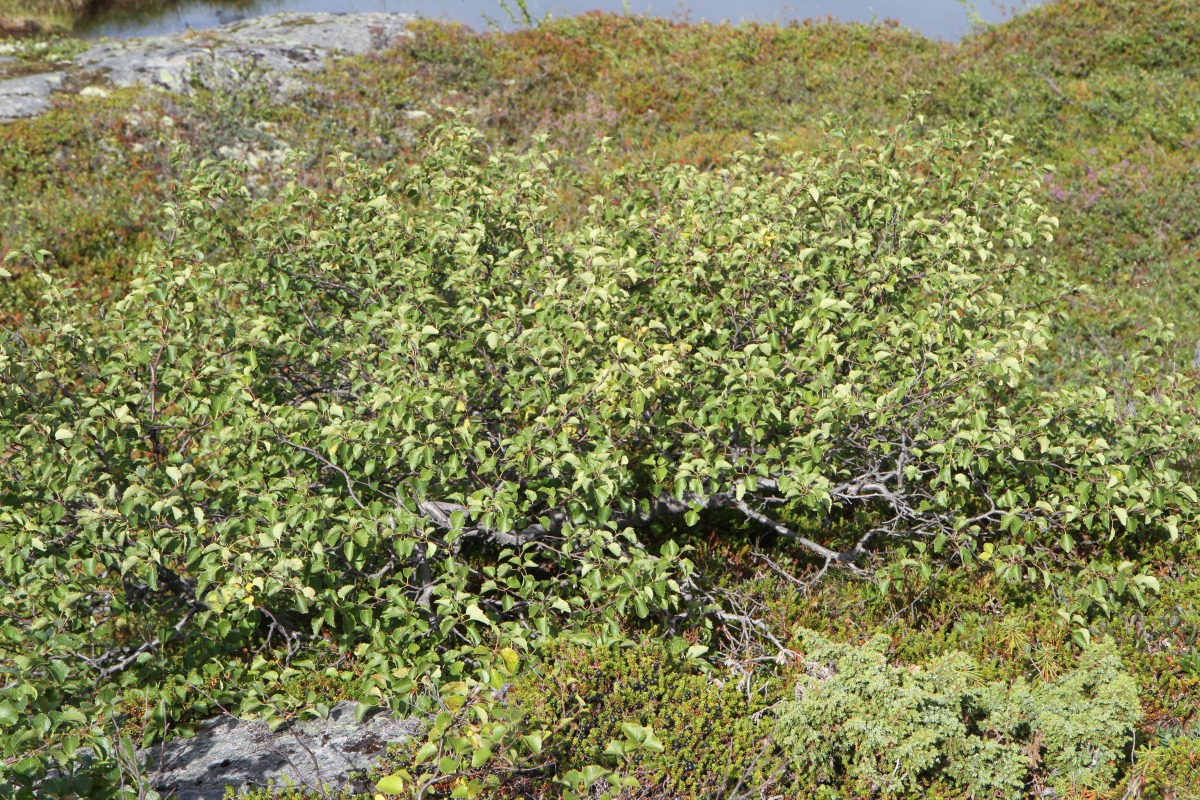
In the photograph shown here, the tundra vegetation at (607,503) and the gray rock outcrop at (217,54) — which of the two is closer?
the tundra vegetation at (607,503)

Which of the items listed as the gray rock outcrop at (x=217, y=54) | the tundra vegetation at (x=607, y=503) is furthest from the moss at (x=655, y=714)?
the gray rock outcrop at (x=217, y=54)

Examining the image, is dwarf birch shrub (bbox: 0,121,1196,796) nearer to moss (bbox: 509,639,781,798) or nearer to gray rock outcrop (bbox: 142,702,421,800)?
gray rock outcrop (bbox: 142,702,421,800)

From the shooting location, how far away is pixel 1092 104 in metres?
17.5

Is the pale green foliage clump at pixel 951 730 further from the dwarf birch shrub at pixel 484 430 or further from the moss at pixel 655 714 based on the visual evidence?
the dwarf birch shrub at pixel 484 430

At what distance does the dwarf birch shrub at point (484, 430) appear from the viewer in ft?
18.4

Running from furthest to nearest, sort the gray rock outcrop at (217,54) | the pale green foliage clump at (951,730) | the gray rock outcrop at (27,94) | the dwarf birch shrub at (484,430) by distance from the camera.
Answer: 1. the gray rock outcrop at (217,54)
2. the gray rock outcrop at (27,94)
3. the dwarf birch shrub at (484,430)
4. the pale green foliage clump at (951,730)

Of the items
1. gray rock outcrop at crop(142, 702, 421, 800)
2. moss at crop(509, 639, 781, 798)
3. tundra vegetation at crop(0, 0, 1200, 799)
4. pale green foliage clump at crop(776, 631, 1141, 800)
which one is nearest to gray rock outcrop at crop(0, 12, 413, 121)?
tundra vegetation at crop(0, 0, 1200, 799)

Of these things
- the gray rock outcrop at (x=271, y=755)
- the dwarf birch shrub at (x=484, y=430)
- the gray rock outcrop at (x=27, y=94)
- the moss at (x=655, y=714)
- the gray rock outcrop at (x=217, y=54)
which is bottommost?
the gray rock outcrop at (x=271, y=755)

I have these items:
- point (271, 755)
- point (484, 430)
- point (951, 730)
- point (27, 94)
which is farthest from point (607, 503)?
point (27, 94)

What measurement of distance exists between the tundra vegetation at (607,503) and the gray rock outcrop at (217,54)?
12.8 m

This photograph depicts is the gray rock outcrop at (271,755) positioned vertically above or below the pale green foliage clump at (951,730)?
below

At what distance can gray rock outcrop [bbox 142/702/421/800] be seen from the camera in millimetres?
5184

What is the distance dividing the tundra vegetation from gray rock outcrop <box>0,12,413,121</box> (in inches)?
503

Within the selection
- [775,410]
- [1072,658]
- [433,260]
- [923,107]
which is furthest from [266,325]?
[923,107]
